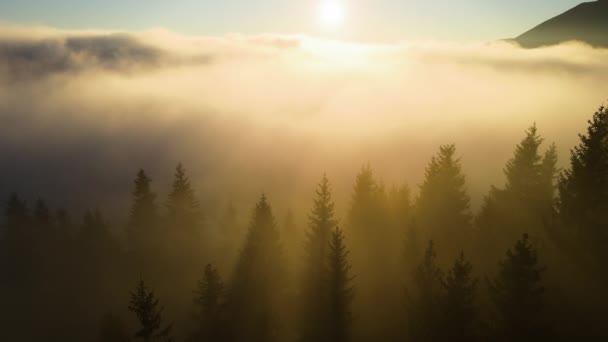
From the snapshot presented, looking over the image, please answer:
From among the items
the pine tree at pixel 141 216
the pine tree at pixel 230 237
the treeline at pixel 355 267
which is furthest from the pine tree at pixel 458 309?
the pine tree at pixel 141 216

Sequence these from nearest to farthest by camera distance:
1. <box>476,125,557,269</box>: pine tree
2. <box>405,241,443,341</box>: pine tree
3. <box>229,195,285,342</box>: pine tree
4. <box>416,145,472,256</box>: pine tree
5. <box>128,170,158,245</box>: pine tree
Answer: <box>405,241,443,341</box>: pine tree, <box>229,195,285,342</box>: pine tree, <box>476,125,557,269</box>: pine tree, <box>416,145,472,256</box>: pine tree, <box>128,170,158,245</box>: pine tree

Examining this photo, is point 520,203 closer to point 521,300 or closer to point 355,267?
point 355,267

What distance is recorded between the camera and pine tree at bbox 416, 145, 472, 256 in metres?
39.1

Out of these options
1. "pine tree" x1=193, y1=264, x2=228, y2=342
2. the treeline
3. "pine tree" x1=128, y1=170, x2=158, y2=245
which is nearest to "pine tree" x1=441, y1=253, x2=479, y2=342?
the treeline

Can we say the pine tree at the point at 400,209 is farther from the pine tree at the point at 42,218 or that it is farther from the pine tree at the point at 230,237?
the pine tree at the point at 42,218

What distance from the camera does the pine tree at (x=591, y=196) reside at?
1134 inches

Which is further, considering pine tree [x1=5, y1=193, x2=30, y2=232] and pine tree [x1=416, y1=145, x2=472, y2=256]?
pine tree [x1=5, y1=193, x2=30, y2=232]

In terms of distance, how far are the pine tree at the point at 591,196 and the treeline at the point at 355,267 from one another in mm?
87

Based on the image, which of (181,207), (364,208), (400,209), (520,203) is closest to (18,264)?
(181,207)

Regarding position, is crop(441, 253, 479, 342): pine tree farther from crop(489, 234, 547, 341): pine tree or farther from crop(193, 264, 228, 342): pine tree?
crop(193, 264, 228, 342): pine tree

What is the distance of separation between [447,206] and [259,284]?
62.8 feet

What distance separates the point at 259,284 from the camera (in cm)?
3516

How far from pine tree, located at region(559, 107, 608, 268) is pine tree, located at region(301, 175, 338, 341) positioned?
18.6m

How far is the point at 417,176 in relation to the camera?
141750mm
